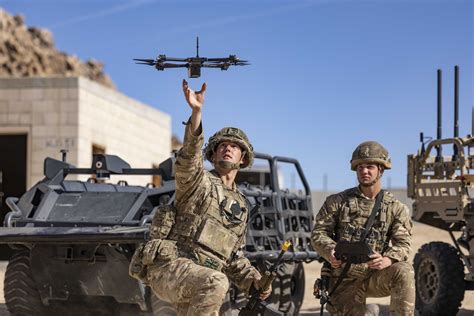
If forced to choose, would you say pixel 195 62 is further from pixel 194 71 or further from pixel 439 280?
pixel 439 280

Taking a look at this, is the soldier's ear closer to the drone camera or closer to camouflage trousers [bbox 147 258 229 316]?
the drone camera

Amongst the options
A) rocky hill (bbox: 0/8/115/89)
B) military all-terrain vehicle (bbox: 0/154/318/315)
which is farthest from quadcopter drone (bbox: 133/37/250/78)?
rocky hill (bbox: 0/8/115/89)

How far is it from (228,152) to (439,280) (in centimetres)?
502

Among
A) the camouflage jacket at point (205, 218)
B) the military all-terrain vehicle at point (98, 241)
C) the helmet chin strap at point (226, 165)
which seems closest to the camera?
the camouflage jacket at point (205, 218)

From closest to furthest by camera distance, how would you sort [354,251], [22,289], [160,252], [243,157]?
[160,252] < [243,157] < [354,251] < [22,289]

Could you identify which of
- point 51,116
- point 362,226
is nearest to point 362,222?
point 362,226

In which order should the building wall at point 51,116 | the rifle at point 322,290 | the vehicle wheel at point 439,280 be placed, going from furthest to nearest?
the building wall at point 51,116, the vehicle wheel at point 439,280, the rifle at point 322,290

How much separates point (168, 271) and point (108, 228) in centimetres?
292

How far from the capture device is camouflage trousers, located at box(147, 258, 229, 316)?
5.05 metres

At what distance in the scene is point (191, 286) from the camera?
508 cm

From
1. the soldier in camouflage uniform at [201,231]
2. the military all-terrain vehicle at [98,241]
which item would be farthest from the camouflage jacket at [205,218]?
the military all-terrain vehicle at [98,241]

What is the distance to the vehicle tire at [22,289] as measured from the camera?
29.2ft

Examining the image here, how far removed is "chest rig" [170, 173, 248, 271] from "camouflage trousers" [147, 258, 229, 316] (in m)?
0.11

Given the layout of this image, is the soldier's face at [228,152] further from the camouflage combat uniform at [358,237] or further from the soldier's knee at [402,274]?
the soldier's knee at [402,274]
